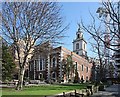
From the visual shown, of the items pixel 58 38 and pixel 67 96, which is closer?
pixel 67 96

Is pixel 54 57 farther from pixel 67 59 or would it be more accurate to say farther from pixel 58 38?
pixel 58 38

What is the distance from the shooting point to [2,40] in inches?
1223

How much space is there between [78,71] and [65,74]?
12816mm

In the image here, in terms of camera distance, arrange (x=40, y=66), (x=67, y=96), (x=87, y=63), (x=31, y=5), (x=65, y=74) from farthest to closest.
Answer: (x=87, y=63)
(x=40, y=66)
(x=65, y=74)
(x=31, y=5)
(x=67, y=96)

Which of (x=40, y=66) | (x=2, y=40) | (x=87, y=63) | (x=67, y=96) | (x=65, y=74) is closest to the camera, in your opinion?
(x=67, y=96)

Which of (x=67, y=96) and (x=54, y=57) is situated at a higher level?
(x=54, y=57)

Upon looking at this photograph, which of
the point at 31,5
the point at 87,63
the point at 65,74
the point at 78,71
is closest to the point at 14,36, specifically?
the point at 31,5

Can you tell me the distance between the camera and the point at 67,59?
6912 cm

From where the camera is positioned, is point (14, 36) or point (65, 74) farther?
point (65, 74)

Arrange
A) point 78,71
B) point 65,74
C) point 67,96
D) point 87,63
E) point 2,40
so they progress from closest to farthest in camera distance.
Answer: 1. point 67,96
2. point 2,40
3. point 65,74
4. point 78,71
5. point 87,63

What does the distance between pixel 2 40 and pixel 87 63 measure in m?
63.4

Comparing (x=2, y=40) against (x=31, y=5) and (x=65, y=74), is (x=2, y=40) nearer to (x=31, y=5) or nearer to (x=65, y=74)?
(x=31, y=5)

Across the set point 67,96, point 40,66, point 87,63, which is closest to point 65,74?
point 40,66

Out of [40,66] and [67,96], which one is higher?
[40,66]
